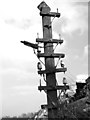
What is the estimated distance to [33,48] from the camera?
9.23m

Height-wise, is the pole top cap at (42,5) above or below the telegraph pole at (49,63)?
above

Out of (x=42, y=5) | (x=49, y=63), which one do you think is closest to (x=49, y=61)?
(x=49, y=63)

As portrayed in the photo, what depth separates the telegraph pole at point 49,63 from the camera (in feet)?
27.9

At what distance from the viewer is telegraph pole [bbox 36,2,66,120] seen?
8500mm

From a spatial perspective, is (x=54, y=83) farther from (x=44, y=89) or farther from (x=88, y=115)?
(x=88, y=115)

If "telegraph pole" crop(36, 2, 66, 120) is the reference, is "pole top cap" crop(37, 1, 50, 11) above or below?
above

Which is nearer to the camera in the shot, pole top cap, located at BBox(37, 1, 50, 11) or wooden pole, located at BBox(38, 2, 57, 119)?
wooden pole, located at BBox(38, 2, 57, 119)

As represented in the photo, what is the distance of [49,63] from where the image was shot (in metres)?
8.81

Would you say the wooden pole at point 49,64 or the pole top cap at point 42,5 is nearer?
the wooden pole at point 49,64

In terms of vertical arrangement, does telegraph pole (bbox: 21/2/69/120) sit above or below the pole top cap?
below

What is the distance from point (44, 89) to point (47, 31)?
87.7 inches

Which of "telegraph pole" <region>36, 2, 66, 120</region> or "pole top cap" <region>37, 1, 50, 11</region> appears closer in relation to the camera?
"telegraph pole" <region>36, 2, 66, 120</region>

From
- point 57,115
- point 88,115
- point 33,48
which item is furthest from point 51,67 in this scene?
point 88,115

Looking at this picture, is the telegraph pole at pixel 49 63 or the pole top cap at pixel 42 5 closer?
the telegraph pole at pixel 49 63
